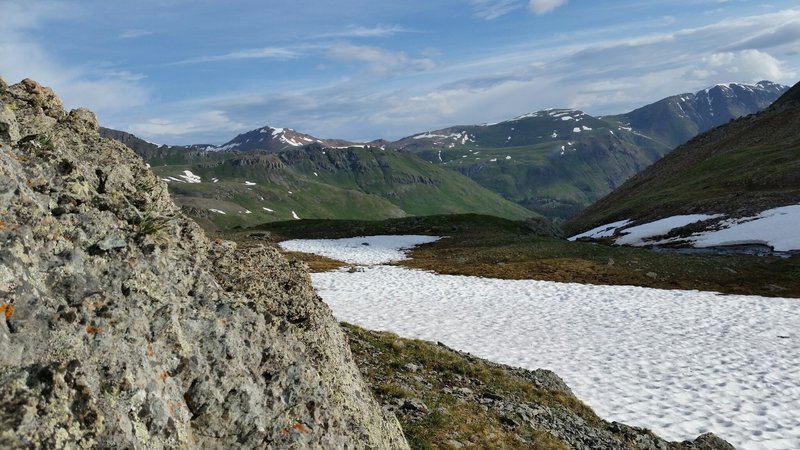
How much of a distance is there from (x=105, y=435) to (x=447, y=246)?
2035 inches

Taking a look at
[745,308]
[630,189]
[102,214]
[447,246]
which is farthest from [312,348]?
[630,189]

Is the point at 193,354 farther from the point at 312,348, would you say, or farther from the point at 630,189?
the point at 630,189

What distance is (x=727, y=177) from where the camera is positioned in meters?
81.2

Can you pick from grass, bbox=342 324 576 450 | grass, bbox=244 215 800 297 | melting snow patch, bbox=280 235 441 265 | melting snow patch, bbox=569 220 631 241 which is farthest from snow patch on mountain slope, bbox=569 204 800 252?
grass, bbox=342 324 576 450

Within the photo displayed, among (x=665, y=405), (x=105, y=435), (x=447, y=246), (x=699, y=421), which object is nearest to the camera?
(x=105, y=435)

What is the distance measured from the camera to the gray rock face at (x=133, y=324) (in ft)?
15.9

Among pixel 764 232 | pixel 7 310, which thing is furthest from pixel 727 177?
pixel 7 310

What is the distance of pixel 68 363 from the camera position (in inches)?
192

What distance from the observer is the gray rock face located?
190 inches

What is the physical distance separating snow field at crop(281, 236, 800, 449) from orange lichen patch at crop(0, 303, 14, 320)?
52.6 feet

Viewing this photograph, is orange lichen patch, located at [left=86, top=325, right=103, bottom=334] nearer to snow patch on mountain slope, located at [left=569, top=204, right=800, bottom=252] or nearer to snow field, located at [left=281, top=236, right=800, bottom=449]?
snow field, located at [left=281, top=236, right=800, bottom=449]

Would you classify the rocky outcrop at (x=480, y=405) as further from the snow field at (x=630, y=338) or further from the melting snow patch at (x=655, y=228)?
the melting snow patch at (x=655, y=228)

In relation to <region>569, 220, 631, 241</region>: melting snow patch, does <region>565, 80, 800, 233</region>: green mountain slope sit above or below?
above

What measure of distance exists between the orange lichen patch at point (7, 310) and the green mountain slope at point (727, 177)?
65.7 metres
